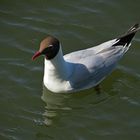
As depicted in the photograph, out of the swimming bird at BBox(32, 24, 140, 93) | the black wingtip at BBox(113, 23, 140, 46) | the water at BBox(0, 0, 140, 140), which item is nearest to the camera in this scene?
the water at BBox(0, 0, 140, 140)

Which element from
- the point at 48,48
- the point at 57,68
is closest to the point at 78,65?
the point at 57,68

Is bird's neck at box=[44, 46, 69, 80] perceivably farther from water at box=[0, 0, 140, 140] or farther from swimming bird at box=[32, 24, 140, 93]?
water at box=[0, 0, 140, 140]

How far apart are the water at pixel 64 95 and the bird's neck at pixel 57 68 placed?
1.35ft

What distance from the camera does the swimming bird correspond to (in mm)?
10484

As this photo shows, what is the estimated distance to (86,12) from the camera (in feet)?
41.9

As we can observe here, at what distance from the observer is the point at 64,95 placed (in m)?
11.0

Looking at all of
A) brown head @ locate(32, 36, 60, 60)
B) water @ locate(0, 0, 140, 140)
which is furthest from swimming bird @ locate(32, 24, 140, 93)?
water @ locate(0, 0, 140, 140)

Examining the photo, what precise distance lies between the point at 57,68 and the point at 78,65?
0.40 metres

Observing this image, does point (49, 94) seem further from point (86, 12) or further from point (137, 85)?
point (86, 12)

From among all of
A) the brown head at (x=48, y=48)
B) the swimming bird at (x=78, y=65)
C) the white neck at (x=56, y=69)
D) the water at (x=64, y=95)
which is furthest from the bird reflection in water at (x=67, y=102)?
the brown head at (x=48, y=48)

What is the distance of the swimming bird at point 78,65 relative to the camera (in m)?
10.5

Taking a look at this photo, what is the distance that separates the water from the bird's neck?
412mm

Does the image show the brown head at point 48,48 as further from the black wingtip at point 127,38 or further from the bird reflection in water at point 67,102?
the black wingtip at point 127,38

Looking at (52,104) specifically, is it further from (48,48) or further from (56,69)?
(48,48)
